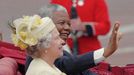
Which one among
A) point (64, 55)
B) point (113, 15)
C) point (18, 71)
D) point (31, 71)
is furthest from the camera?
point (113, 15)

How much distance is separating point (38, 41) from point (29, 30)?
7 cm

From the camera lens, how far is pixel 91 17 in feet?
16.5

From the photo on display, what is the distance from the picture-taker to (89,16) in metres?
5.00

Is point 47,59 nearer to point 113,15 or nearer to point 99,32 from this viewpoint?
point 99,32

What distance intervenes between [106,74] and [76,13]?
0.68 meters

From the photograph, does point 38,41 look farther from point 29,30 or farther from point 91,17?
point 91,17

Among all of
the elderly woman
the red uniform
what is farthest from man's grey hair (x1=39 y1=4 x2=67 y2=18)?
the red uniform

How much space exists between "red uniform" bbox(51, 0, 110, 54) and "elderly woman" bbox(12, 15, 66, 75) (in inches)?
59.6

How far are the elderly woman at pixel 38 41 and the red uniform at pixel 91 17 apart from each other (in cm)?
151

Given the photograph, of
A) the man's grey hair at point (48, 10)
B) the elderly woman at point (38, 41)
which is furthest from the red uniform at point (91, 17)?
the elderly woman at point (38, 41)

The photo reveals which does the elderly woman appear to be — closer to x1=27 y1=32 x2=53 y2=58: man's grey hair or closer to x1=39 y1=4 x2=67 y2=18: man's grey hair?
x1=27 y1=32 x2=53 y2=58: man's grey hair

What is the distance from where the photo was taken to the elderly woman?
3383 mm

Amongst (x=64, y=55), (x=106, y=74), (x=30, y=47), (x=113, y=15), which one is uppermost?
(x=30, y=47)

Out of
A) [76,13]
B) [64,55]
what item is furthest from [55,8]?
[76,13]
